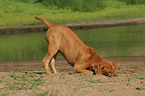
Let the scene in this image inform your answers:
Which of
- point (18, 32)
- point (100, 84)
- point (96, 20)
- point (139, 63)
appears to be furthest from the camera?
point (96, 20)

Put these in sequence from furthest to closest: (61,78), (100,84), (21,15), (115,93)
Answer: (21,15)
(61,78)
(100,84)
(115,93)

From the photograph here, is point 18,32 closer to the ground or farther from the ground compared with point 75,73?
closer to the ground

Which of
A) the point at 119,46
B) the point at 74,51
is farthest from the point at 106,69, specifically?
the point at 119,46

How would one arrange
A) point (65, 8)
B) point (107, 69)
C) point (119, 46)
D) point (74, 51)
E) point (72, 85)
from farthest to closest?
point (65, 8), point (119, 46), point (74, 51), point (107, 69), point (72, 85)

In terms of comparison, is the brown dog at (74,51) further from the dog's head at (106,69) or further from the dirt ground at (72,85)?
the dirt ground at (72,85)

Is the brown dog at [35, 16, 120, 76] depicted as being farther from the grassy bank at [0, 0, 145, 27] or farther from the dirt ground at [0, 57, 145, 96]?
the grassy bank at [0, 0, 145, 27]

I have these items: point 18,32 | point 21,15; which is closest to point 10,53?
point 18,32

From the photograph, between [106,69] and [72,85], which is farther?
[106,69]

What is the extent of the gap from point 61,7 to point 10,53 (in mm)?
30873

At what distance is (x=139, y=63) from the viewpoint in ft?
42.7

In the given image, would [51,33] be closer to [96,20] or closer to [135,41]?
[135,41]

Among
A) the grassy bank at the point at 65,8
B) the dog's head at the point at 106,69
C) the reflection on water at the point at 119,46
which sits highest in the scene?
the dog's head at the point at 106,69

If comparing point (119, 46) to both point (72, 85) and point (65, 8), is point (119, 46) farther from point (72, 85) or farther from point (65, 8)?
point (65, 8)

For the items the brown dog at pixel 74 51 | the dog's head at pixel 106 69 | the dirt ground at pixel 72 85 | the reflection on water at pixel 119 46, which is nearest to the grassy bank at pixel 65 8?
the reflection on water at pixel 119 46
